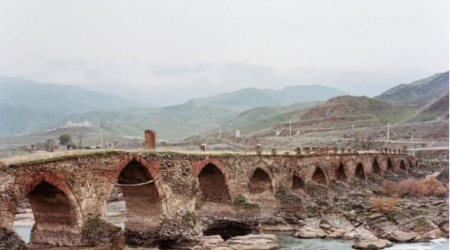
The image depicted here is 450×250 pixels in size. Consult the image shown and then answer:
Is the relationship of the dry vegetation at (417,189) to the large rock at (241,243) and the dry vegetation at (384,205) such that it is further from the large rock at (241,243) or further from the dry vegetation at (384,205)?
the large rock at (241,243)

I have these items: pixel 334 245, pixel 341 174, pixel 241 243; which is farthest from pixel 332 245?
pixel 341 174

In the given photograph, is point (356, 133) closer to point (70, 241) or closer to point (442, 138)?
point (442, 138)

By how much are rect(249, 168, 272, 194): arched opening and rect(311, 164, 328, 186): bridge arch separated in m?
8.78

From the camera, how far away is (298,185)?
49188mm

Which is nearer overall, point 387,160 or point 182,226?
point 182,226

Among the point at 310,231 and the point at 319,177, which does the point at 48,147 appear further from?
the point at 310,231

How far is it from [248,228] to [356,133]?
239 ft

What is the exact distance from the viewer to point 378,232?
129 ft

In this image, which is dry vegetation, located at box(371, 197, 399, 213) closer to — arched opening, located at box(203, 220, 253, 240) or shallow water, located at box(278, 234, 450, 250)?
shallow water, located at box(278, 234, 450, 250)

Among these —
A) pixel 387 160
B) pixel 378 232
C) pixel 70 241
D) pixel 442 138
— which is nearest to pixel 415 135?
pixel 442 138

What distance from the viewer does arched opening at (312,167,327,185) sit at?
52878 millimetres

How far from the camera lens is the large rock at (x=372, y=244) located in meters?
35.0

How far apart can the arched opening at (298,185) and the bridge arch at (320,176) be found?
3.74 m

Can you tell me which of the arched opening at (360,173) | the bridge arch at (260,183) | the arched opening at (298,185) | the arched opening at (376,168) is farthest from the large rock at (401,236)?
the arched opening at (376,168)
